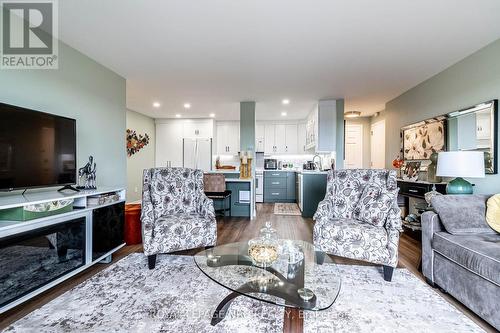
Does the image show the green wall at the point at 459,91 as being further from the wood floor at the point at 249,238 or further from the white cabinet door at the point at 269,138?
the white cabinet door at the point at 269,138

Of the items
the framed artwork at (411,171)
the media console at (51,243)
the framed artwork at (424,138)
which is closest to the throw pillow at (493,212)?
the framed artwork at (424,138)

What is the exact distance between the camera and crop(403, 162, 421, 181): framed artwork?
3.93m

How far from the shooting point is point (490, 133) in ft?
8.50

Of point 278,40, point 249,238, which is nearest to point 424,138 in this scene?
point 278,40

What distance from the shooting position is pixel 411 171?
4.08 m

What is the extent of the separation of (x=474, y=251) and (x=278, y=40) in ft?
8.22

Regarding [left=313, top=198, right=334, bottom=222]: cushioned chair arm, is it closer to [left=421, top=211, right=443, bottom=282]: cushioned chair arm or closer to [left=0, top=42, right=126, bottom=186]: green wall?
[left=421, top=211, right=443, bottom=282]: cushioned chair arm

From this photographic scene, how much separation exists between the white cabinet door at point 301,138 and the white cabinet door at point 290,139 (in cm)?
9

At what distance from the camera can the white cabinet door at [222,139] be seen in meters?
7.27

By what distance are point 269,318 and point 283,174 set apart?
5341 millimetres

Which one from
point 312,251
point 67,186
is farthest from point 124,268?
point 312,251

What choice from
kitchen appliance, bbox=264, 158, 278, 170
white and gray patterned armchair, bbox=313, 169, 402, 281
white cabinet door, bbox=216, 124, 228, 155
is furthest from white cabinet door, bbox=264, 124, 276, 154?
white and gray patterned armchair, bbox=313, 169, 402, 281

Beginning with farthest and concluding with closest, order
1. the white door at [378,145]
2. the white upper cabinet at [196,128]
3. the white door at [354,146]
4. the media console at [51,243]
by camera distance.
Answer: the white upper cabinet at [196,128]
the white door at [354,146]
the white door at [378,145]
the media console at [51,243]

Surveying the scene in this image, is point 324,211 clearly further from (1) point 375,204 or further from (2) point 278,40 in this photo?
(2) point 278,40
